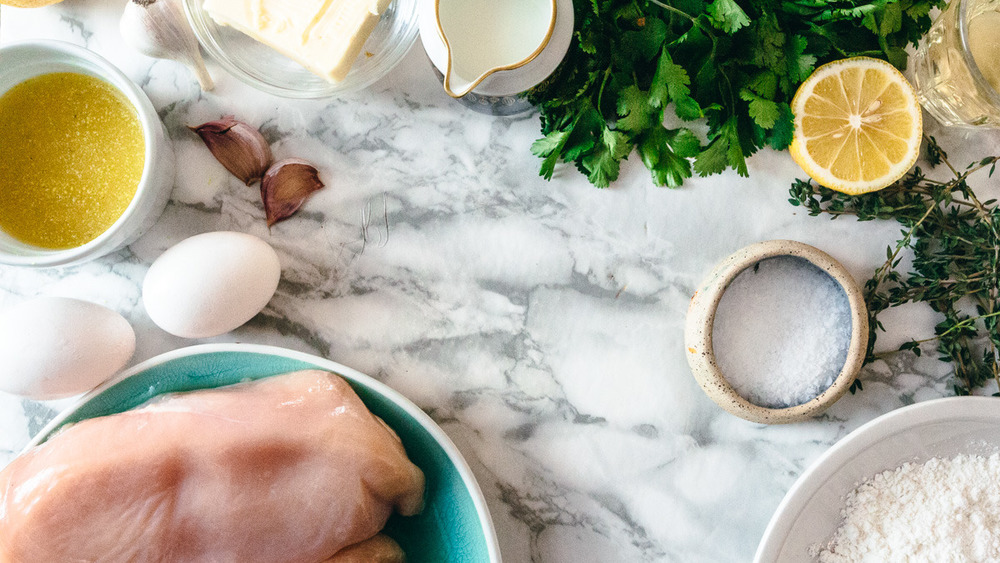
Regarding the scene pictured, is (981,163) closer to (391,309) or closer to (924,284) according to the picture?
(924,284)

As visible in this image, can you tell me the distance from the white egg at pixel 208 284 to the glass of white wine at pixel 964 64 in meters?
0.99

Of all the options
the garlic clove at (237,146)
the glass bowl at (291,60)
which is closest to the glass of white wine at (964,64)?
the glass bowl at (291,60)

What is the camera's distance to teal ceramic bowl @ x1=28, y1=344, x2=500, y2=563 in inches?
35.2

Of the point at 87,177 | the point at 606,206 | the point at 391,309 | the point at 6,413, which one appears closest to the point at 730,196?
the point at 606,206

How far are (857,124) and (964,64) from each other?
17cm

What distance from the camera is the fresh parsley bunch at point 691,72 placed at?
2.85ft

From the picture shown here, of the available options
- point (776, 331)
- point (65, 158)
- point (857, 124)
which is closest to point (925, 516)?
point (776, 331)

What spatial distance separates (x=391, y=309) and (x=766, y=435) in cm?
60

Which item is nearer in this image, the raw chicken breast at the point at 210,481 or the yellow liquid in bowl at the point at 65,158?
the raw chicken breast at the point at 210,481

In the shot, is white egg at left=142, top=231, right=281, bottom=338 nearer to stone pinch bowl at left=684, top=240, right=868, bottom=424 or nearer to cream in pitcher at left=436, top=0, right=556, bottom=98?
cream in pitcher at left=436, top=0, right=556, bottom=98

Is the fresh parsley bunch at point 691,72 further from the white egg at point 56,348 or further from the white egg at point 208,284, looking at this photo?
the white egg at point 56,348

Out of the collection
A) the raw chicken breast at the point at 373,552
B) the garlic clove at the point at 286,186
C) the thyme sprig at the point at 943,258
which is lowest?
the raw chicken breast at the point at 373,552

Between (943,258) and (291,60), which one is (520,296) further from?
(943,258)

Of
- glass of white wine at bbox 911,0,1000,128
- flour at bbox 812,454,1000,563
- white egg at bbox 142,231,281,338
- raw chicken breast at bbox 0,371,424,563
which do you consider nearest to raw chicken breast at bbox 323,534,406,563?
raw chicken breast at bbox 0,371,424,563
